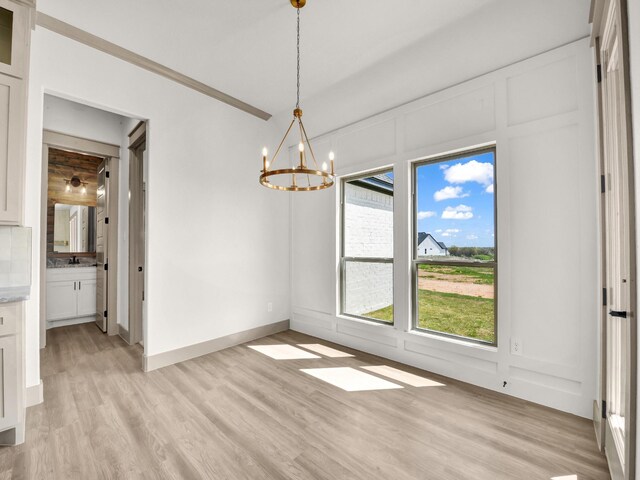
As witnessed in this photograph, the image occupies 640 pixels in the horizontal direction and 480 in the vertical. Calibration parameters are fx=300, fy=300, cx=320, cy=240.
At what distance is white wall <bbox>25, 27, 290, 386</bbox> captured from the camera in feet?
8.96

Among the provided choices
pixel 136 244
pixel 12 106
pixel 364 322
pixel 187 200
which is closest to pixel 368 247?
pixel 364 322

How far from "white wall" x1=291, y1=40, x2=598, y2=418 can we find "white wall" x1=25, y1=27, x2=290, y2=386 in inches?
81.4

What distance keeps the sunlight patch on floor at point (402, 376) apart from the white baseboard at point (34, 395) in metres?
3.00

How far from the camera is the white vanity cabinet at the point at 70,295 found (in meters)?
4.66

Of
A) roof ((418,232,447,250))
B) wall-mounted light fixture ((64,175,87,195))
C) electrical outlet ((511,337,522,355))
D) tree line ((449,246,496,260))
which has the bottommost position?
electrical outlet ((511,337,522,355))

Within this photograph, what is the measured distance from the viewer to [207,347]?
3.77 m

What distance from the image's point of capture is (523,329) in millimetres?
2631

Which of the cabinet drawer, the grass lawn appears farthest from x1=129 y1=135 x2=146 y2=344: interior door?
the grass lawn

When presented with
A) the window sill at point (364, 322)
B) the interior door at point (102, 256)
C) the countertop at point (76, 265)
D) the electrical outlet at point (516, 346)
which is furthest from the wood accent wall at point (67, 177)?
the electrical outlet at point (516, 346)

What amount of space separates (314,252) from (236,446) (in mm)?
2748

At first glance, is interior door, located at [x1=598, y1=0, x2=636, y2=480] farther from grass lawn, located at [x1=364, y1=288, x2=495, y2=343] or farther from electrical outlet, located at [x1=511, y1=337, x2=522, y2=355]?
grass lawn, located at [x1=364, y1=288, x2=495, y2=343]

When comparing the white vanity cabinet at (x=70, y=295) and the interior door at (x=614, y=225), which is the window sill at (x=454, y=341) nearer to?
A: the interior door at (x=614, y=225)

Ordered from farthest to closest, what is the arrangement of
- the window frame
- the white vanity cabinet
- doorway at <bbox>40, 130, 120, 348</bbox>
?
the white vanity cabinet < doorway at <bbox>40, 130, 120, 348</bbox> < the window frame

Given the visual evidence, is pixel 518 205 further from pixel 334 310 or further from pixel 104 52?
pixel 104 52
